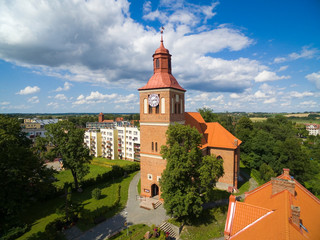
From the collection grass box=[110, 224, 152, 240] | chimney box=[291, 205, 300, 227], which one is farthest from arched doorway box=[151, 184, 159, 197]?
chimney box=[291, 205, 300, 227]

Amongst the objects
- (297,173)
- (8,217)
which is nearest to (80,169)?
(8,217)

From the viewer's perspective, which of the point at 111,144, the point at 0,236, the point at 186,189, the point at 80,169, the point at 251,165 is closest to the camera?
the point at 0,236

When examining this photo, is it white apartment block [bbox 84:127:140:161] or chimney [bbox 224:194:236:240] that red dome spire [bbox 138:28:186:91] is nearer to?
chimney [bbox 224:194:236:240]

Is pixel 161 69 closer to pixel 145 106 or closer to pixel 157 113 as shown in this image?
pixel 145 106

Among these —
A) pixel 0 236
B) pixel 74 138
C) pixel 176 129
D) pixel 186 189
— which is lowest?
pixel 0 236

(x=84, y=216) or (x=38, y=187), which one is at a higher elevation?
(x=38, y=187)

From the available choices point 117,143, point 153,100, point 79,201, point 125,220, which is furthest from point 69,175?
point 153,100

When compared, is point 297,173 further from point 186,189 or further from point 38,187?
point 38,187
